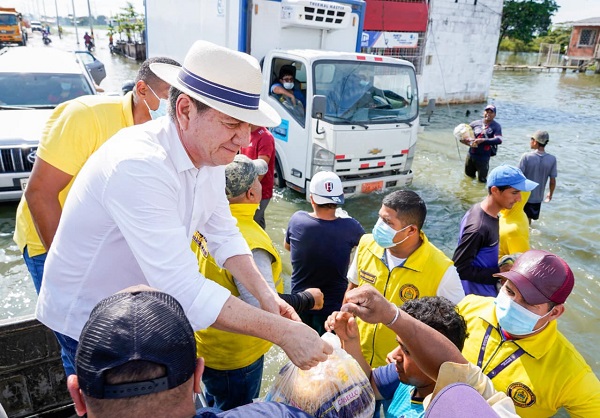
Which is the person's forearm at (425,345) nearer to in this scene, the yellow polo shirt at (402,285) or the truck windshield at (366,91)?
the yellow polo shirt at (402,285)

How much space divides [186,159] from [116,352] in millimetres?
932

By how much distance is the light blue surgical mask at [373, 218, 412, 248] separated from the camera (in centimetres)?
286

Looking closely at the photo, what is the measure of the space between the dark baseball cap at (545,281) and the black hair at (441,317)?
0.40 meters

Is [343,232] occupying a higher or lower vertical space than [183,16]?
lower

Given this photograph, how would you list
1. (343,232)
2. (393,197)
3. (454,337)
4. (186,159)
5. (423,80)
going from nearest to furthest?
(186,159) → (454,337) → (393,197) → (343,232) → (423,80)

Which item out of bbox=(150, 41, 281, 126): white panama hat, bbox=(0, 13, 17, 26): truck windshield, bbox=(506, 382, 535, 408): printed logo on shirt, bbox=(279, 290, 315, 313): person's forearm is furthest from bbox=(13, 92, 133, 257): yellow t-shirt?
bbox=(0, 13, 17, 26): truck windshield

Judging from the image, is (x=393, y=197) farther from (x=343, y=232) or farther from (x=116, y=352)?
(x=116, y=352)

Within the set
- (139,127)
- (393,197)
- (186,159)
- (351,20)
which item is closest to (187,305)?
(186,159)

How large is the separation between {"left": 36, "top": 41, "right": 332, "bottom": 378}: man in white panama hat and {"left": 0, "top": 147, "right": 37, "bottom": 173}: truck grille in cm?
472

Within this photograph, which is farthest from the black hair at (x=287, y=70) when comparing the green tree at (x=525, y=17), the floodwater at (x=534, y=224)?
the green tree at (x=525, y=17)

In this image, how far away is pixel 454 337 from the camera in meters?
1.99

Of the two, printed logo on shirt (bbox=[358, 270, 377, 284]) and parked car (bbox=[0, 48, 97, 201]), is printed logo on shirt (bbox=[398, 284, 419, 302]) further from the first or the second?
parked car (bbox=[0, 48, 97, 201])

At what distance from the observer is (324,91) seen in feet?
22.4

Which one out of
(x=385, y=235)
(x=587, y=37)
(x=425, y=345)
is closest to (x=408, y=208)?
(x=385, y=235)
